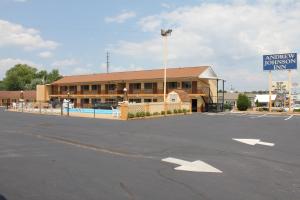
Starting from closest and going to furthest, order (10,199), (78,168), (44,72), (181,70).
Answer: (10,199)
(78,168)
(181,70)
(44,72)

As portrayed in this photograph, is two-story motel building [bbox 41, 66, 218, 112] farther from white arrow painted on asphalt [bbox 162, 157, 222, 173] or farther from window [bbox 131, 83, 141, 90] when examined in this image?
white arrow painted on asphalt [bbox 162, 157, 222, 173]

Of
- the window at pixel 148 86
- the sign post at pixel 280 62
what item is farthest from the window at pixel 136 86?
the sign post at pixel 280 62

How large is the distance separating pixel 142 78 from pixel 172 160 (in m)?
48.6

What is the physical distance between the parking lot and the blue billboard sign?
3585cm

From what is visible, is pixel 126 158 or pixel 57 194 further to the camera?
pixel 126 158

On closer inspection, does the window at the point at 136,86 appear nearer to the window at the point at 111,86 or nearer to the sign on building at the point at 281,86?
the window at the point at 111,86

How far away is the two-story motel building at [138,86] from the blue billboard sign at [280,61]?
26.3 ft

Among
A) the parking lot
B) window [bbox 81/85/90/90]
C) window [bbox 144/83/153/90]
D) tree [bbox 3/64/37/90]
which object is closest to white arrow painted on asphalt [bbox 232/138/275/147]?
the parking lot

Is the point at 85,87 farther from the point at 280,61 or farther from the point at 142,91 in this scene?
the point at 280,61

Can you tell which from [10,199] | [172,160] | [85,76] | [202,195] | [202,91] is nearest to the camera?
[10,199]

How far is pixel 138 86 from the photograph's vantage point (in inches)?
2438

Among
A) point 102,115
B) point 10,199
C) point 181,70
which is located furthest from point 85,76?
point 10,199

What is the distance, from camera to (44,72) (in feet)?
405

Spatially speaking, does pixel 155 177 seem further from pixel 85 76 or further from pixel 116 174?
pixel 85 76
